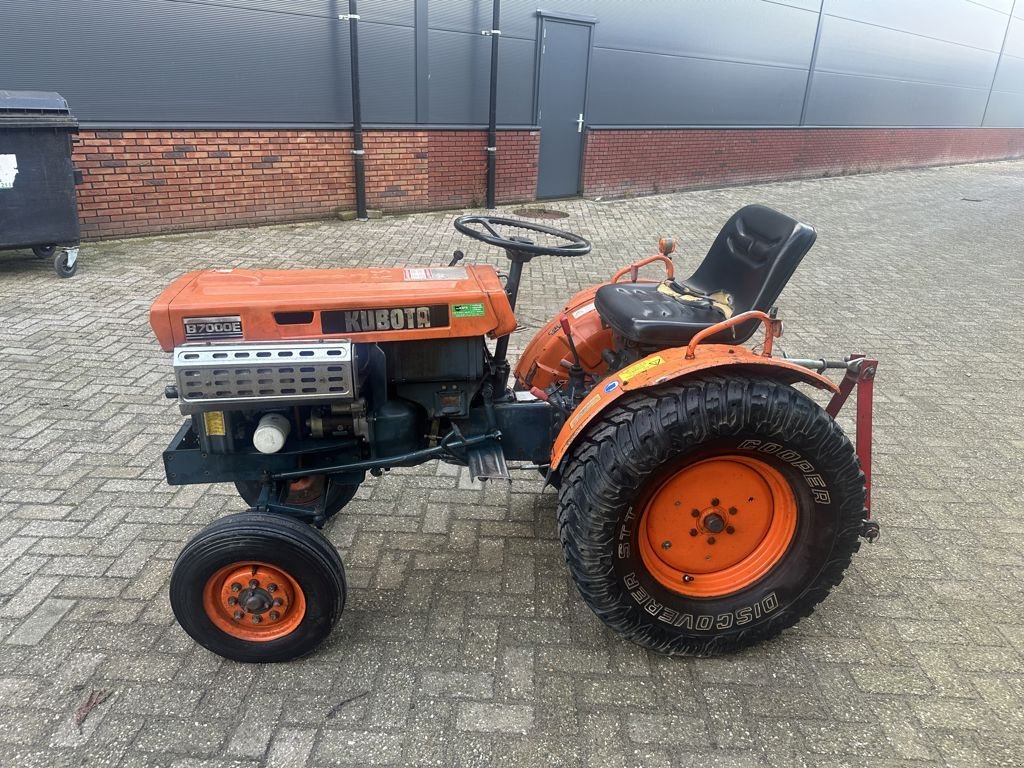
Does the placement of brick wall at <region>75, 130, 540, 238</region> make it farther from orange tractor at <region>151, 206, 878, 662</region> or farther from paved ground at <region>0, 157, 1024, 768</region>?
orange tractor at <region>151, 206, 878, 662</region>

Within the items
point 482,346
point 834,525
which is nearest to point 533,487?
point 482,346

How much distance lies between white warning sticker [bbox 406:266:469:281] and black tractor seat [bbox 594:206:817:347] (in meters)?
0.55

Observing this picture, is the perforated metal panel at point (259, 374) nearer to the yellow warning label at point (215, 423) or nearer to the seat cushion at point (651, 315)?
the yellow warning label at point (215, 423)

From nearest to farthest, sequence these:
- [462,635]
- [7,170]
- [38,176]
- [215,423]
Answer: [215,423] < [462,635] < [7,170] < [38,176]

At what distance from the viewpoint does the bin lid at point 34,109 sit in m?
5.47

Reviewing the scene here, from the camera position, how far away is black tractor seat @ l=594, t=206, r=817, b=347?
7.86 ft

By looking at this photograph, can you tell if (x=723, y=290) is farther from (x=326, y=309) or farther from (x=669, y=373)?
(x=326, y=309)

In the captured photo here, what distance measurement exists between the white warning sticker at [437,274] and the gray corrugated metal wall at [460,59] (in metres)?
5.73

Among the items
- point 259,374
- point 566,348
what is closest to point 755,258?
point 566,348

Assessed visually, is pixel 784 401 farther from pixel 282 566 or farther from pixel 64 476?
pixel 64 476

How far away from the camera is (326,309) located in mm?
2062

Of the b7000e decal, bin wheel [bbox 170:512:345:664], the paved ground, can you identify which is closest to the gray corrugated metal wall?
the paved ground

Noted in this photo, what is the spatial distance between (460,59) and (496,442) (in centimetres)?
722

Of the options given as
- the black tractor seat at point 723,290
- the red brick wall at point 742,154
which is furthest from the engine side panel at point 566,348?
the red brick wall at point 742,154
